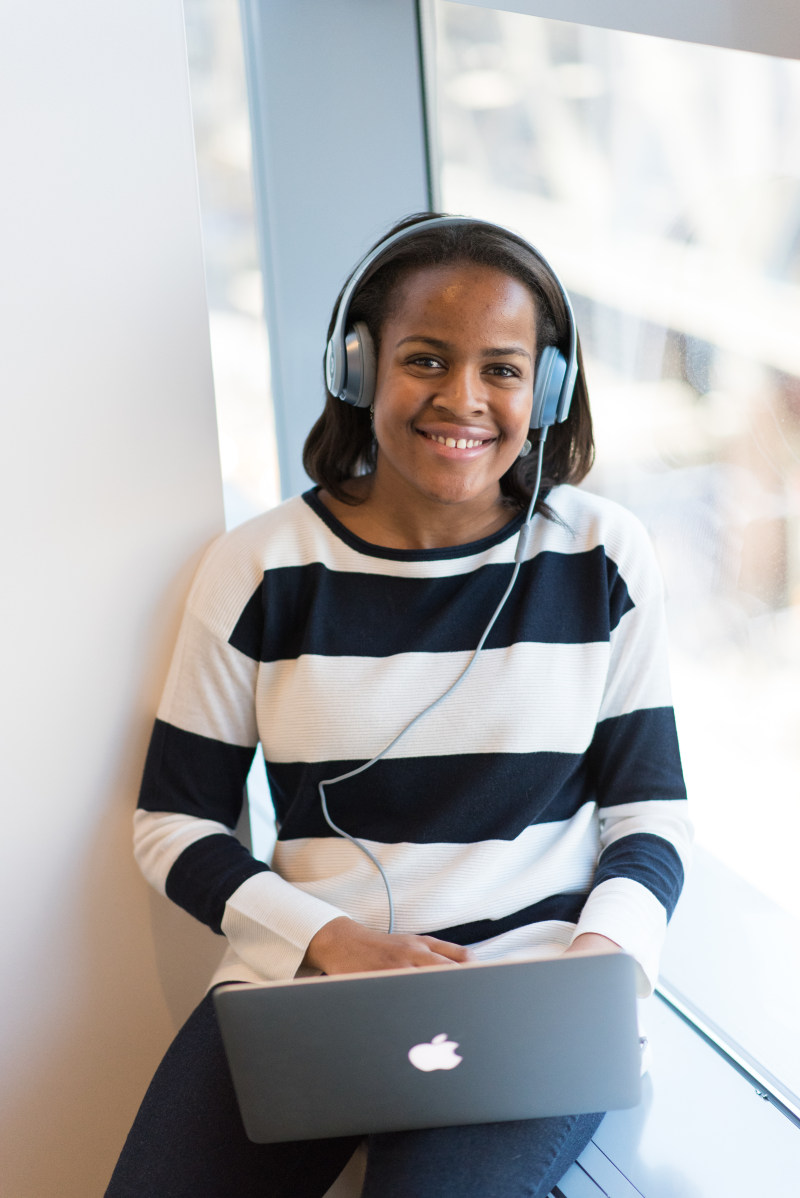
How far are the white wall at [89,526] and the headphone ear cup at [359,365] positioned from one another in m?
0.18

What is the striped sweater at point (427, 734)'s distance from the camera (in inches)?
46.1

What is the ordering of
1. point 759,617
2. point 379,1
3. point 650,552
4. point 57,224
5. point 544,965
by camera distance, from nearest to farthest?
1. point 544,965
2. point 57,224
3. point 650,552
4. point 759,617
5. point 379,1

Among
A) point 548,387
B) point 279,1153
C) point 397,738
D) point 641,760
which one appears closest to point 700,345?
point 548,387

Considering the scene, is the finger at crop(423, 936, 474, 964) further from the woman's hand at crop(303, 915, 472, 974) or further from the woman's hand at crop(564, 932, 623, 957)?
the woman's hand at crop(564, 932, 623, 957)

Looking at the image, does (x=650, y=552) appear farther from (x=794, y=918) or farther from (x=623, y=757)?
(x=794, y=918)

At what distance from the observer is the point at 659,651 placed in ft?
4.05

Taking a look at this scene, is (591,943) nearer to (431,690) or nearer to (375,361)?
(431,690)

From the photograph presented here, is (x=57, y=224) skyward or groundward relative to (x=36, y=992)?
skyward

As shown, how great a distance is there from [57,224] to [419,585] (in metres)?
0.56

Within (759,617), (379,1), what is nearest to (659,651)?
(759,617)

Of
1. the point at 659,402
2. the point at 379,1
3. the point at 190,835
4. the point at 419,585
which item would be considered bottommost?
the point at 190,835

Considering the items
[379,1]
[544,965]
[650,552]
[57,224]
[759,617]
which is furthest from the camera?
[379,1]

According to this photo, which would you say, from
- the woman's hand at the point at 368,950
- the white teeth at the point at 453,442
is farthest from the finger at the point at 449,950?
the white teeth at the point at 453,442

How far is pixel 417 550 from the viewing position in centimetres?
124
